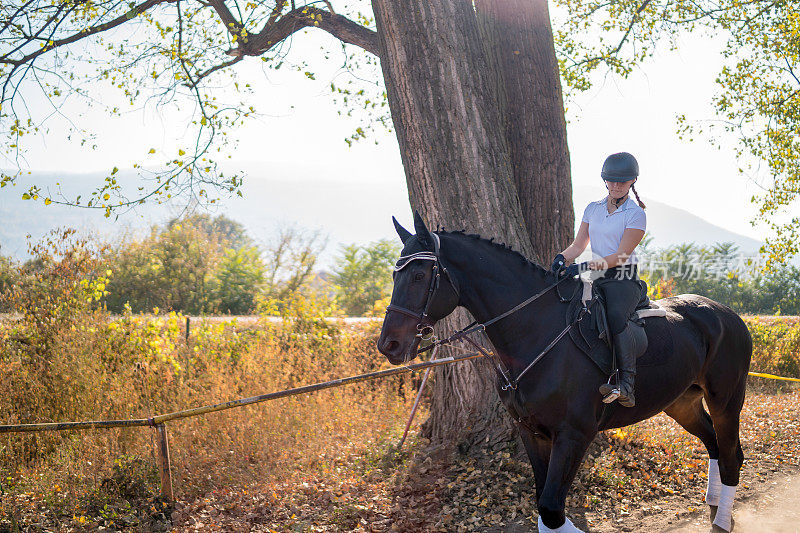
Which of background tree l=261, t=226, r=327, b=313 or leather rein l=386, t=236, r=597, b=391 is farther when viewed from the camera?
background tree l=261, t=226, r=327, b=313

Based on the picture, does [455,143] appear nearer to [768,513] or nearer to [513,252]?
[513,252]

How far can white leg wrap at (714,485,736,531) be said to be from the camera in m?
5.26

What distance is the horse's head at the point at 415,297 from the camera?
3.71 meters

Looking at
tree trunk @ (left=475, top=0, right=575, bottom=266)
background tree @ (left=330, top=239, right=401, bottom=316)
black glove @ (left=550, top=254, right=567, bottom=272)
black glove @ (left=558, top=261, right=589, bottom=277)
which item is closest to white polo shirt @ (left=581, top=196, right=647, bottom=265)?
black glove @ (left=558, top=261, right=589, bottom=277)

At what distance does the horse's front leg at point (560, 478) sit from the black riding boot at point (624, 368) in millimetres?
343

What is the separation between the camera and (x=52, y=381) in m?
7.48

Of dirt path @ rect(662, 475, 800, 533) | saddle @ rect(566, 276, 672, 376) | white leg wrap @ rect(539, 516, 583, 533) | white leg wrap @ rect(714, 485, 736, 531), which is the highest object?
saddle @ rect(566, 276, 672, 376)

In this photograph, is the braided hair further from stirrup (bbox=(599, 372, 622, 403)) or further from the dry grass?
the dry grass

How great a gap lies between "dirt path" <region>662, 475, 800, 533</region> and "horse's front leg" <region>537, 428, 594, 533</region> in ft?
6.78

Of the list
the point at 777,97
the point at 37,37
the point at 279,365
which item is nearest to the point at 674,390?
the point at 279,365

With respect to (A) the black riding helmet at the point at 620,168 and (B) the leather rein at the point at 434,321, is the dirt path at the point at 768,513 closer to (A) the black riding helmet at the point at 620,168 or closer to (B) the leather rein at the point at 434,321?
(B) the leather rein at the point at 434,321

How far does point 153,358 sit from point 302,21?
546 centimetres

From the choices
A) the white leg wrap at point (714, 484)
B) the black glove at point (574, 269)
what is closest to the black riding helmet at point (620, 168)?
the black glove at point (574, 269)

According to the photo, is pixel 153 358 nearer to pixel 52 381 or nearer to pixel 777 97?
pixel 52 381
